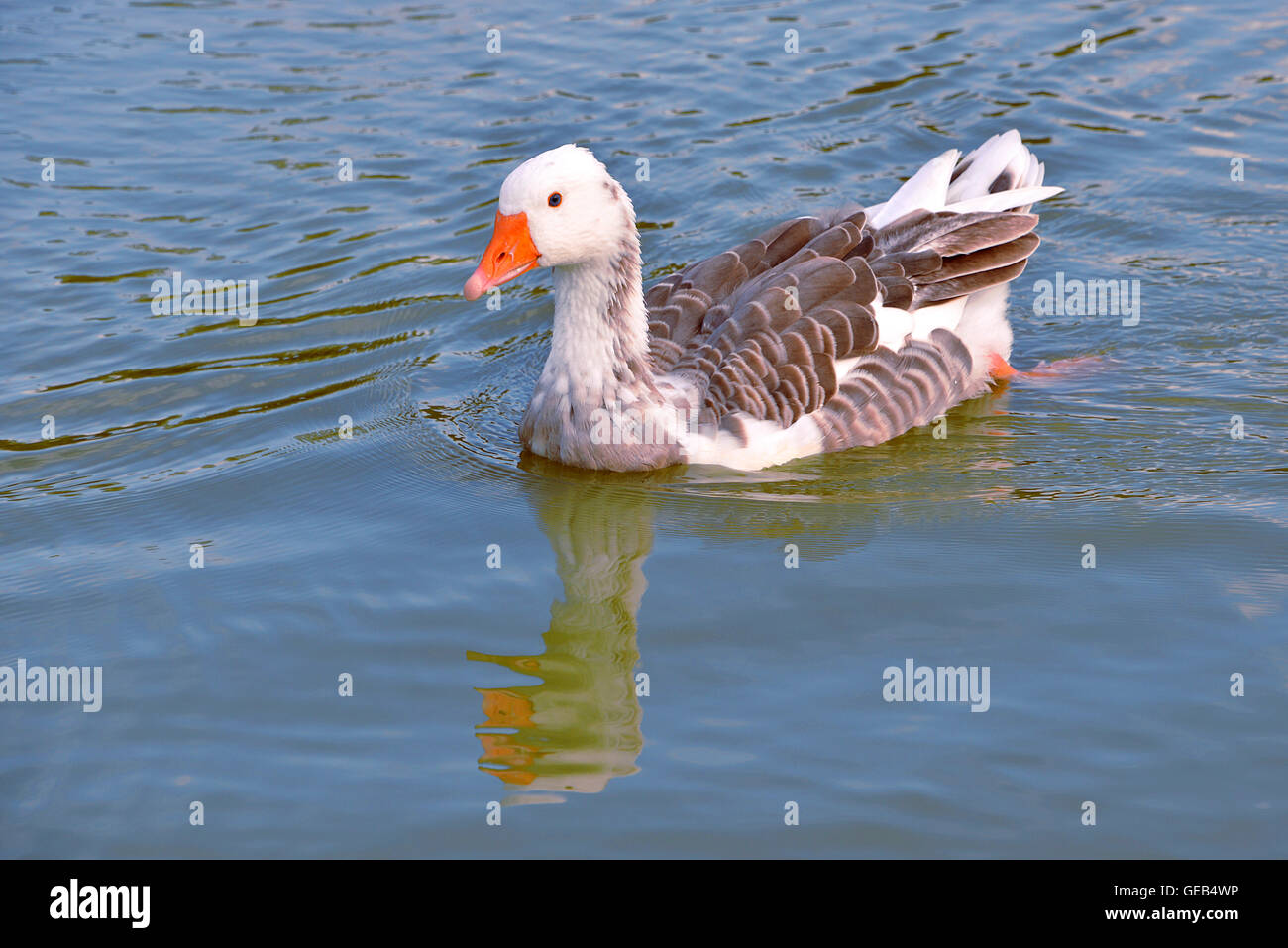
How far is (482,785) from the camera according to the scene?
6410mm

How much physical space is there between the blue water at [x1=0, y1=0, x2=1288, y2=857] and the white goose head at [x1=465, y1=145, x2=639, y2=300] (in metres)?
1.45

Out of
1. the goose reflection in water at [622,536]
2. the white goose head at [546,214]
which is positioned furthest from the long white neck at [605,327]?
the goose reflection in water at [622,536]

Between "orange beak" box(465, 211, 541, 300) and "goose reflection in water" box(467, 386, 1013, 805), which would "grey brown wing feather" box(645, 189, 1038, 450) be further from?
"orange beak" box(465, 211, 541, 300)

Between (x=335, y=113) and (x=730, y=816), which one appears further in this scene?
(x=335, y=113)

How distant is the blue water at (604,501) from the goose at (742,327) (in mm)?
289

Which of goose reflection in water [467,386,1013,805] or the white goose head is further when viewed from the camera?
the white goose head

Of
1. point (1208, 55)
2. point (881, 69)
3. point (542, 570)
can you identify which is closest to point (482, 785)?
point (542, 570)

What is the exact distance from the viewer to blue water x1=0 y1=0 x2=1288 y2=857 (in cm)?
638

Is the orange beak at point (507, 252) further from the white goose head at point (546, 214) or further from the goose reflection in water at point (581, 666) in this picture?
the goose reflection in water at point (581, 666)

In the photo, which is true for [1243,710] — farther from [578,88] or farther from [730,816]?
[578,88]

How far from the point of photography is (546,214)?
846cm

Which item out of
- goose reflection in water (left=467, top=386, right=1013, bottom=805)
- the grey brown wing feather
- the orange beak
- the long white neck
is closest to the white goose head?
the orange beak

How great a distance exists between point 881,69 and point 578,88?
322 cm

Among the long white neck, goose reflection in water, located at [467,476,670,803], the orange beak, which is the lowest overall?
goose reflection in water, located at [467,476,670,803]
